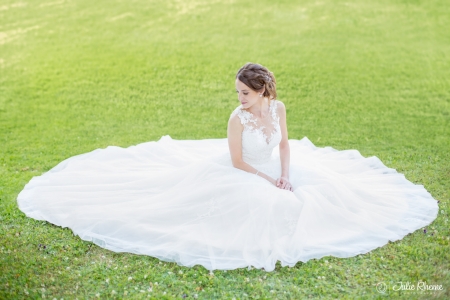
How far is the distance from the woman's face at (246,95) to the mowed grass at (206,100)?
76.0 inches

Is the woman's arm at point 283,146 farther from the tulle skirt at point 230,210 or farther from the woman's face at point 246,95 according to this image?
the woman's face at point 246,95

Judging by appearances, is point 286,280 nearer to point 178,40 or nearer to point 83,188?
point 83,188

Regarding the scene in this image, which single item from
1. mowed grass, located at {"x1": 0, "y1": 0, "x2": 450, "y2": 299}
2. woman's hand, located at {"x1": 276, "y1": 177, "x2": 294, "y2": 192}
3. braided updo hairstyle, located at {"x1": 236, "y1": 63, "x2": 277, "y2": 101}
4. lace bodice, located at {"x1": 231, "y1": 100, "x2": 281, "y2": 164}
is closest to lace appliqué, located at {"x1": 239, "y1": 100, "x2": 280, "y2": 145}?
lace bodice, located at {"x1": 231, "y1": 100, "x2": 281, "y2": 164}

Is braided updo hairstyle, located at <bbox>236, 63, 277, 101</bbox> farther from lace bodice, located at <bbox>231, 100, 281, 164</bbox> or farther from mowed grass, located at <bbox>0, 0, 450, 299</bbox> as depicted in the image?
mowed grass, located at <bbox>0, 0, 450, 299</bbox>

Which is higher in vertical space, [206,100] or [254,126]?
[254,126]

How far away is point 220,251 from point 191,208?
2.25ft

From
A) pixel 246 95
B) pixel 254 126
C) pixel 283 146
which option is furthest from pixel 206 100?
pixel 246 95

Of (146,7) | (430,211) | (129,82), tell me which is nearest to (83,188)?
(430,211)

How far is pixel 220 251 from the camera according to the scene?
18.4 feet

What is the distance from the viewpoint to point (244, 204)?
5.87 m

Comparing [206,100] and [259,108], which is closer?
[259,108]

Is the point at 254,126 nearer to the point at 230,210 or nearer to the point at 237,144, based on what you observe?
the point at 237,144

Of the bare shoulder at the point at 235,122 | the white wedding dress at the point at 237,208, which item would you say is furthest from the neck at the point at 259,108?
the bare shoulder at the point at 235,122

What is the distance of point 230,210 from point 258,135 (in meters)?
1.02
